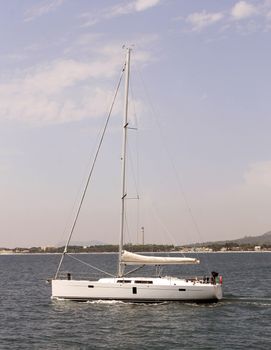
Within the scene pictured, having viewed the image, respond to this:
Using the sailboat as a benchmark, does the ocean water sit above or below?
below

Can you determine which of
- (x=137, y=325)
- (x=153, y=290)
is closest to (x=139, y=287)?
(x=153, y=290)

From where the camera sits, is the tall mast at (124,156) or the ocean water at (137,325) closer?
the ocean water at (137,325)

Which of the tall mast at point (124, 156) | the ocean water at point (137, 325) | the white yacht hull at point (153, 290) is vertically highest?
the tall mast at point (124, 156)

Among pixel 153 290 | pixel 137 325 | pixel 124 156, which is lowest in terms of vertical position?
pixel 137 325

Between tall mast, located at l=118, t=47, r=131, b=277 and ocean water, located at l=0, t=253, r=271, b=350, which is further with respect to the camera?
tall mast, located at l=118, t=47, r=131, b=277


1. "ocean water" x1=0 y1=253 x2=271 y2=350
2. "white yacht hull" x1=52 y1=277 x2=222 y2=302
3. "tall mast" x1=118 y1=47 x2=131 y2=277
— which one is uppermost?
"tall mast" x1=118 y1=47 x2=131 y2=277

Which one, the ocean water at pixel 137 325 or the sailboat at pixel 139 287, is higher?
the sailboat at pixel 139 287

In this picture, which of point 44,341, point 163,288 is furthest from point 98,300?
point 44,341

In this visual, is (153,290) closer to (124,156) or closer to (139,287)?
(139,287)

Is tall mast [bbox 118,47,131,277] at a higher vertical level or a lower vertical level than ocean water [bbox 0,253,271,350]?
higher

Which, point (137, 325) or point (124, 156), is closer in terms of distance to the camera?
point (137, 325)

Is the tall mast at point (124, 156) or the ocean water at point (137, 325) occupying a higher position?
the tall mast at point (124, 156)

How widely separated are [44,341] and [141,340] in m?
5.42

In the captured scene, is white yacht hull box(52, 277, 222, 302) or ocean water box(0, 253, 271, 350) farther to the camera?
white yacht hull box(52, 277, 222, 302)
